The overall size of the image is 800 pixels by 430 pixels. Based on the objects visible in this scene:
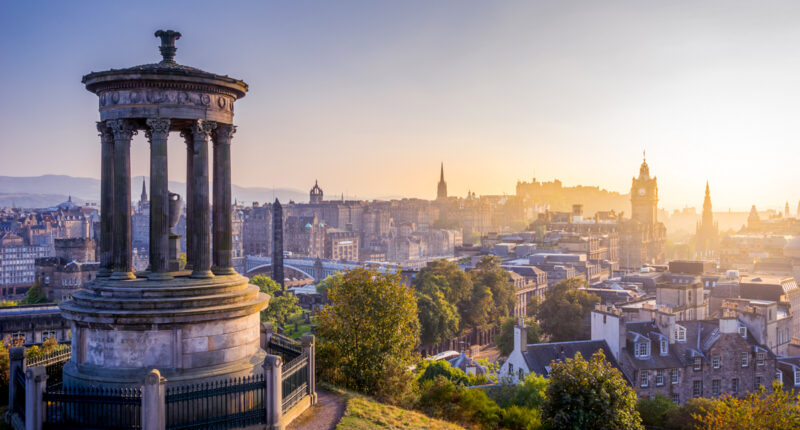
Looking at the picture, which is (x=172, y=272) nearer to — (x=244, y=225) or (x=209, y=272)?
(x=209, y=272)

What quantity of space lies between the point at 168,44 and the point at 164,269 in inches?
265

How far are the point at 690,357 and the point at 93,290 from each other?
37414 millimetres

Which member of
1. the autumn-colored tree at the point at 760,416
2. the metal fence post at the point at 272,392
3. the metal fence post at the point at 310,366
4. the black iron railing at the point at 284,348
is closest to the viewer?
the metal fence post at the point at 272,392

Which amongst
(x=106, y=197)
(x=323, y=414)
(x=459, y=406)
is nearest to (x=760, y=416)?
(x=459, y=406)

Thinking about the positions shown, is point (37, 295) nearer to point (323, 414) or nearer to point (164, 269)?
point (164, 269)

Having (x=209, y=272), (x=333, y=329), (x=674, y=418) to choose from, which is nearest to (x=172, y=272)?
(x=209, y=272)

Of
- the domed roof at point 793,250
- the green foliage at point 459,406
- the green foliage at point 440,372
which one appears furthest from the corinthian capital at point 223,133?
the domed roof at point 793,250

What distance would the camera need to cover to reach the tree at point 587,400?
73.7ft

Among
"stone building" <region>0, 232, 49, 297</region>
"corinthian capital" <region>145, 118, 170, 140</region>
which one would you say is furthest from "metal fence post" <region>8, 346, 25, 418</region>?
"stone building" <region>0, 232, 49, 297</region>

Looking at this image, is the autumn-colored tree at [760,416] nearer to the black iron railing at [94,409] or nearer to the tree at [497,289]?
the black iron railing at [94,409]

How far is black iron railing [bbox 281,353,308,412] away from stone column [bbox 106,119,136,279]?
16.9ft

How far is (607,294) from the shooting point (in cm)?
6762

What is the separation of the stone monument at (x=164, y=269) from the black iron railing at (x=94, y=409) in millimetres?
810

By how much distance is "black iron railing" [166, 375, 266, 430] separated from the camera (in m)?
15.2
